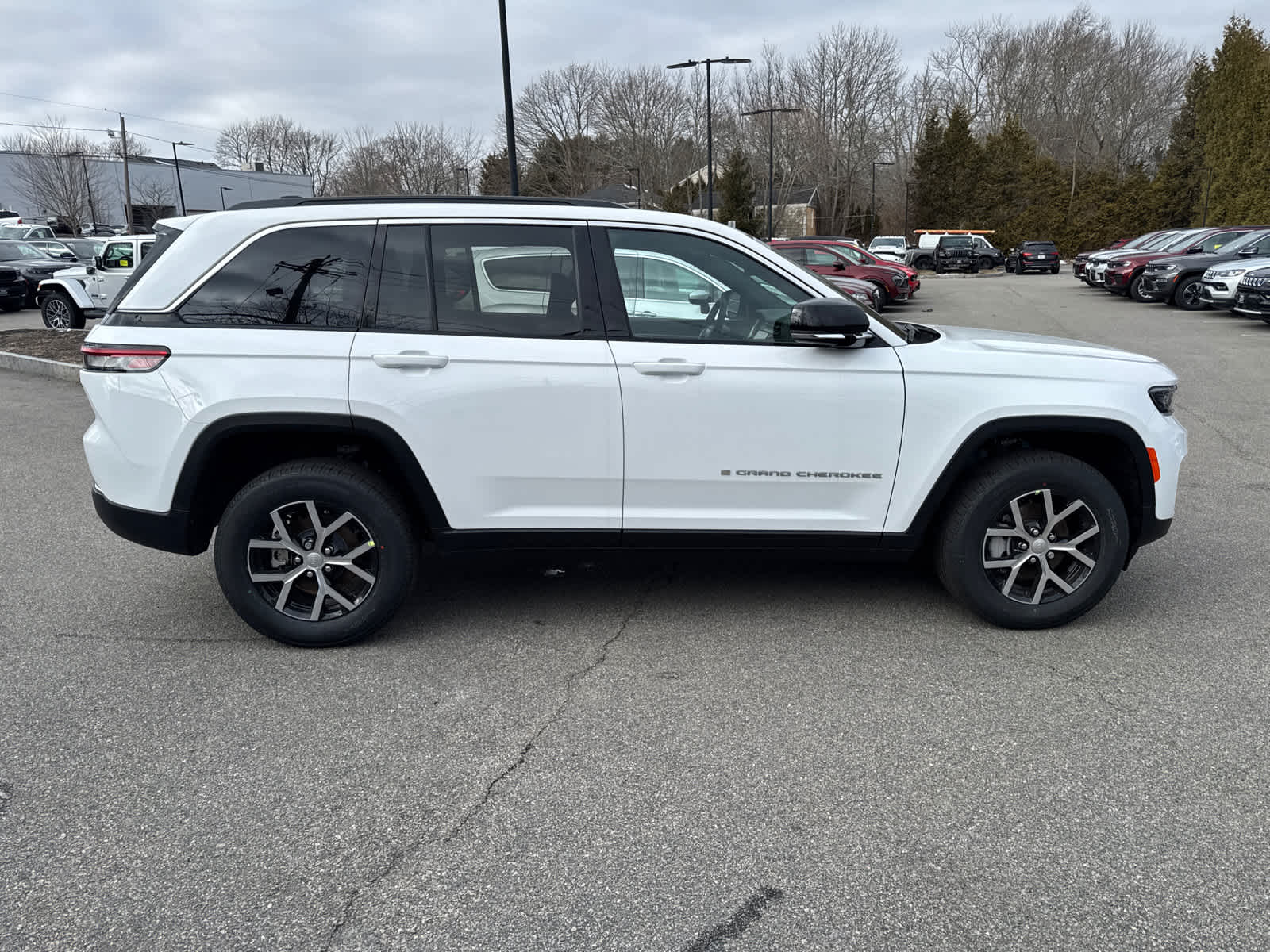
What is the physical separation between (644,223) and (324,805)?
8.34 ft

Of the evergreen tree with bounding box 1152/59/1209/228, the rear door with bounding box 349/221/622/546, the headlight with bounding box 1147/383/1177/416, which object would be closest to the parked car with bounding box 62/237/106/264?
the rear door with bounding box 349/221/622/546

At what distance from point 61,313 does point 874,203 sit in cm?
6555

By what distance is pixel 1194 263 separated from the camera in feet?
68.4

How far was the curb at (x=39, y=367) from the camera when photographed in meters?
12.7

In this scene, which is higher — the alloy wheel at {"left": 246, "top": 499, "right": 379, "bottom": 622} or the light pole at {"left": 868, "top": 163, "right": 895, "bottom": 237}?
the light pole at {"left": 868, "top": 163, "right": 895, "bottom": 237}

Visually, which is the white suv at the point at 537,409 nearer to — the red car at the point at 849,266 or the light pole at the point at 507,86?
the light pole at the point at 507,86

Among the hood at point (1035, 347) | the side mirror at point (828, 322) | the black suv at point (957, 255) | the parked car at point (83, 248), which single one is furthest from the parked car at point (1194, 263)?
the parked car at point (83, 248)

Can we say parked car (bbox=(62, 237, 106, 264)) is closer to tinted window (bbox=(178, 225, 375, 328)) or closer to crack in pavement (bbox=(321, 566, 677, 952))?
tinted window (bbox=(178, 225, 375, 328))

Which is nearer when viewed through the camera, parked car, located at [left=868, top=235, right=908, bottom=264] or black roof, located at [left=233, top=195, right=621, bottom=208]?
black roof, located at [left=233, top=195, right=621, bottom=208]

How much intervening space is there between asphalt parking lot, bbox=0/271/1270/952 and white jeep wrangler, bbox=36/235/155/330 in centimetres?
1421

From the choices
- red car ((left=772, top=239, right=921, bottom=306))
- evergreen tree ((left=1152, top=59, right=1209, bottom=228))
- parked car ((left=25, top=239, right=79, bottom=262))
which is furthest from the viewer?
evergreen tree ((left=1152, top=59, right=1209, bottom=228))

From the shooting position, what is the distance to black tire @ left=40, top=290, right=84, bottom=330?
17.8 m

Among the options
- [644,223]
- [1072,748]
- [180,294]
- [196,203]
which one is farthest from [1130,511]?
[196,203]

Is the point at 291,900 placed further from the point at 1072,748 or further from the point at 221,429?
the point at 1072,748
